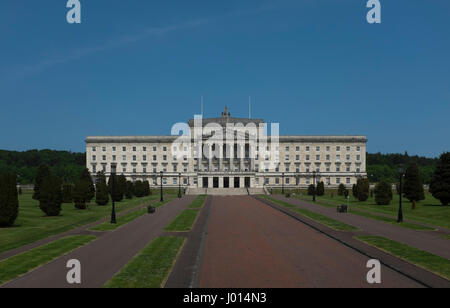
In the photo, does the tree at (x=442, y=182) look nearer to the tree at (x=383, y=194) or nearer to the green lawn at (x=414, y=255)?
the tree at (x=383, y=194)

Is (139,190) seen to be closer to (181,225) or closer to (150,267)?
(181,225)

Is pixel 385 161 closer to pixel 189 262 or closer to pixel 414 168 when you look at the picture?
pixel 414 168

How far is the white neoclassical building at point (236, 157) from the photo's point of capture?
4990 inches

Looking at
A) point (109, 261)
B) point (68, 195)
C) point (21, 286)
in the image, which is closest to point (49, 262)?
point (109, 261)

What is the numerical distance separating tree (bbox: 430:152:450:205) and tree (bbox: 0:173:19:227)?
51334 mm

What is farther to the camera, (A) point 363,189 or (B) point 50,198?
(A) point 363,189

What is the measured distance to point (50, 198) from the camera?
4434 centimetres

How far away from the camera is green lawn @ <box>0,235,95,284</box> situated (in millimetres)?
18688

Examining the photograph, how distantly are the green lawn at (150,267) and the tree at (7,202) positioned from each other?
16286mm

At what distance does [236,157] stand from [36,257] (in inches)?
4128

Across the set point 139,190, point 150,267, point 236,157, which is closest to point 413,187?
point 150,267

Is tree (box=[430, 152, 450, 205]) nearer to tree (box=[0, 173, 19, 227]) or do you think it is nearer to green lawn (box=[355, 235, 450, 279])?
green lawn (box=[355, 235, 450, 279])

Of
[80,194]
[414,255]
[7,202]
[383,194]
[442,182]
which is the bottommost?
[414,255]
